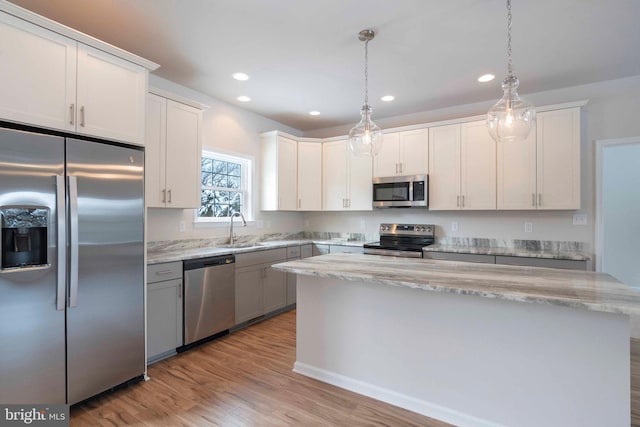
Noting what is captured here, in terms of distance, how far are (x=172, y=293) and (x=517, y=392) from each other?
270cm

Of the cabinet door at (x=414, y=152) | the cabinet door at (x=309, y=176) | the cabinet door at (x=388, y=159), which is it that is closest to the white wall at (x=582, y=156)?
the cabinet door at (x=414, y=152)

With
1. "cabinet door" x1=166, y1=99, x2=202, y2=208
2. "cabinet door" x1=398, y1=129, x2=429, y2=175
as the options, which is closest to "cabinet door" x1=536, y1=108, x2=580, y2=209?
"cabinet door" x1=398, y1=129, x2=429, y2=175

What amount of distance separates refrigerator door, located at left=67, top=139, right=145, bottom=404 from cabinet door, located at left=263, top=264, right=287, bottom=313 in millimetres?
1637

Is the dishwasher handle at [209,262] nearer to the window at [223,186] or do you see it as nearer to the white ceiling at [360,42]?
the window at [223,186]

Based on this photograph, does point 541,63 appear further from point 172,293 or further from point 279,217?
point 172,293

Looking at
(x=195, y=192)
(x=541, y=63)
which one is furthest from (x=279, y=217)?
(x=541, y=63)

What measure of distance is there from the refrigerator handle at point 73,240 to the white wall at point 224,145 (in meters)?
1.25

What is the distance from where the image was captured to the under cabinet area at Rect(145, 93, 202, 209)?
2.98 metres

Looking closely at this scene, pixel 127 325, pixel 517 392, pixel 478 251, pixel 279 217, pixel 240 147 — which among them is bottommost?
pixel 517 392

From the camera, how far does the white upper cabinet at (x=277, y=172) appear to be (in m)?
4.55

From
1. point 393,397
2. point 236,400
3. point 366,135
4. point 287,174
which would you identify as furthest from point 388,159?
point 236,400

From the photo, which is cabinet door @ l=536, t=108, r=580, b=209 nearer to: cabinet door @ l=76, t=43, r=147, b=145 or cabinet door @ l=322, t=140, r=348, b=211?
cabinet door @ l=322, t=140, r=348, b=211

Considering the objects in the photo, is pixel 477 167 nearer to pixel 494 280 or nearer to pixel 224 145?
pixel 494 280

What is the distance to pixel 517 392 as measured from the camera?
5.93 ft
